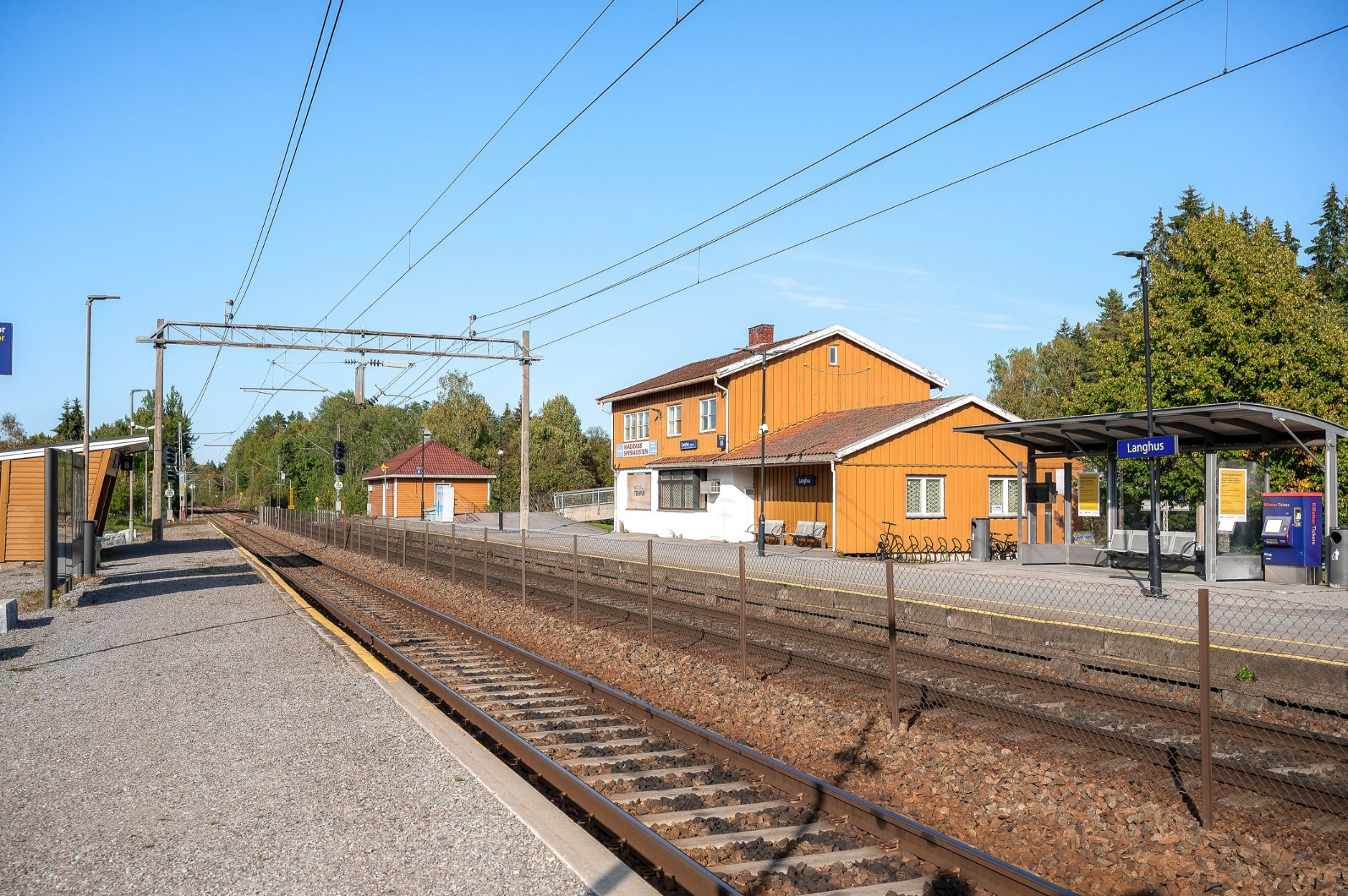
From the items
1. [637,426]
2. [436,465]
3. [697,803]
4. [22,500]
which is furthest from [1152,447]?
[436,465]

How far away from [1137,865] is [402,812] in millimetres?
4527

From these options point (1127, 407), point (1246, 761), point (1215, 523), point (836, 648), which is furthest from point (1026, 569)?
point (1127, 407)

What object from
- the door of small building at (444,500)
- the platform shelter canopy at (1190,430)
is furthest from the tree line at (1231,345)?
the door of small building at (444,500)

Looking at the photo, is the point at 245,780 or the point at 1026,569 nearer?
the point at 245,780

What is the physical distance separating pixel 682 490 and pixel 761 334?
773 centimetres

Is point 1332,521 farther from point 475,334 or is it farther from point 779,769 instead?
point 475,334

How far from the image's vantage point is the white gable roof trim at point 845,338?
3681 cm

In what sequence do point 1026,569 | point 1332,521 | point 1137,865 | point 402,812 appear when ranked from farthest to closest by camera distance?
1. point 1026,569
2. point 1332,521
3. point 402,812
4. point 1137,865

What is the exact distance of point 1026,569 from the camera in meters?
24.3

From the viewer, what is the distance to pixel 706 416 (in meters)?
38.8

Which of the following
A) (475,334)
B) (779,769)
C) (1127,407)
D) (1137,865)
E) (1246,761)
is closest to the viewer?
(1137,865)

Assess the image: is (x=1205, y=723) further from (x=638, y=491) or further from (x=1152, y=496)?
(x=638, y=491)

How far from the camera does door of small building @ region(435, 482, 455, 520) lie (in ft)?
213

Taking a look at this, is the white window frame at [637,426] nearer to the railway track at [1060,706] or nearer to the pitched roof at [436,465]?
the pitched roof at [436,465]
